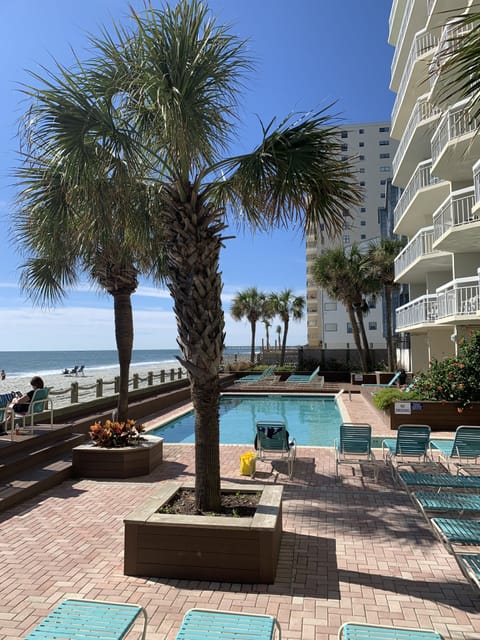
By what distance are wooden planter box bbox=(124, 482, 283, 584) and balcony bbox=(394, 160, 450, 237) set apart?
17979 mm

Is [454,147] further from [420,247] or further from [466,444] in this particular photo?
[466,444]

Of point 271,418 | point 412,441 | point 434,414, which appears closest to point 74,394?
point 271,418

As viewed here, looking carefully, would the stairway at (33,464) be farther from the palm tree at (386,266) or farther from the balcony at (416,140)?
the palm tree at (386,266)

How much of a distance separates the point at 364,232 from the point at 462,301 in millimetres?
54166

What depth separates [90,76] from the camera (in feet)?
17.9

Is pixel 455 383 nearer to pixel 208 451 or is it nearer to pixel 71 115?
pixel 208 451

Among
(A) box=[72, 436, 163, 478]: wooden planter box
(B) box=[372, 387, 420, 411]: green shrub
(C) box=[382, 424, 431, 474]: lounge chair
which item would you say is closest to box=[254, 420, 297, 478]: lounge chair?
(C) box=[382, 424, 431, 474]: lounge chair

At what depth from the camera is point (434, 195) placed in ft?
67.5

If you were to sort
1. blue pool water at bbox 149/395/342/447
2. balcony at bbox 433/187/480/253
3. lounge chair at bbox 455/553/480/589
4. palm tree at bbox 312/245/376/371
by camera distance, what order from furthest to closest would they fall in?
1. palm tree at bbox 312/245/376/371
2. balcony at bbox 433/187/480/253
3. blue pool water at bbox 149/395/342/447
4. lounge chair at bbox 455/553/480/589

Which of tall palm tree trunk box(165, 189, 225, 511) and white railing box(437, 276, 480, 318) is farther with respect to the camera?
white railing box(437, 276, 480, 318)

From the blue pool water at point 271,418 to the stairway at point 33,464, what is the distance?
422 cm

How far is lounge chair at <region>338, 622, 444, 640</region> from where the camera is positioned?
9.54ft

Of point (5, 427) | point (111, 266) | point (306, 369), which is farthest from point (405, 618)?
Result: point (306, 369)

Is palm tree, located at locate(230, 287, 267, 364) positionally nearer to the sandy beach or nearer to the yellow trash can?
the sandy beach
